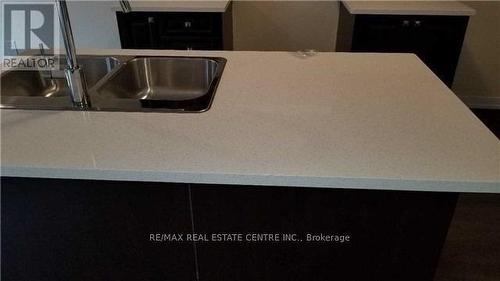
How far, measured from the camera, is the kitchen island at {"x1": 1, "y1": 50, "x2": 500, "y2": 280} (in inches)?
27.6

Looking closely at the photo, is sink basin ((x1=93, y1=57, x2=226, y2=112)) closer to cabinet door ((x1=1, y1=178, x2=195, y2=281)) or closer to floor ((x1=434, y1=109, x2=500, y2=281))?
cabinet door ((x1=1, y1=178, x2=195, y2=281))

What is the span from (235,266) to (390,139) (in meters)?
0.48

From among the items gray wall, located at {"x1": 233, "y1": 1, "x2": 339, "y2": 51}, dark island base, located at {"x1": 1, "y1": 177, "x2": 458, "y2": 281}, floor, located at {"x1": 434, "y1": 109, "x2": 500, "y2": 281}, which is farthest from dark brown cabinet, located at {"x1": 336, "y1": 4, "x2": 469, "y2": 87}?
dark island base, located at {"x1": 1, "y1": 177, "x2": 458, "y2": 281}

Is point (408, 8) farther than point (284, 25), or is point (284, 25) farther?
point (284, 25)

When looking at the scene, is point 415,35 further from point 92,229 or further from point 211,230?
point 92,229

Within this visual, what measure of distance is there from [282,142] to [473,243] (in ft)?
4.62

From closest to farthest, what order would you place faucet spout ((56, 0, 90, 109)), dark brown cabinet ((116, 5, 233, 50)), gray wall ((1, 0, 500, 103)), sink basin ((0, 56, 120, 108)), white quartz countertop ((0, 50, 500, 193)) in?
white quartz countertop ((0, 50, 500, 193)), faucet spout ((56, 0, 90, 109)), sink basin ((0, 56, 120, 108)), dark brown cabinet ((116, 5, 233, 50)), gray wall ((1, 0, 500, 103))

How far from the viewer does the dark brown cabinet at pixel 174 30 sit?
2.37 meters

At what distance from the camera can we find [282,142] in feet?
2.58

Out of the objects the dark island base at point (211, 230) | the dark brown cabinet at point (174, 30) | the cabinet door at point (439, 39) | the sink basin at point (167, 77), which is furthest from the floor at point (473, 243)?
the dark brown cabinet at point (174, 30)

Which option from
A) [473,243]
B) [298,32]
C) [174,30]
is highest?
[174,30]

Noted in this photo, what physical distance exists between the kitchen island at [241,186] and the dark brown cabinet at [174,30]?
5.27 feet

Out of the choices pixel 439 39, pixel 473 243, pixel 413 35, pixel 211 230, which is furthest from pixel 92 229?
pixel 439 39

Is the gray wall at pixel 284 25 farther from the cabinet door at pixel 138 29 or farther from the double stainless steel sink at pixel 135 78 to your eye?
the double stainless steel sink at pixel 135 78
